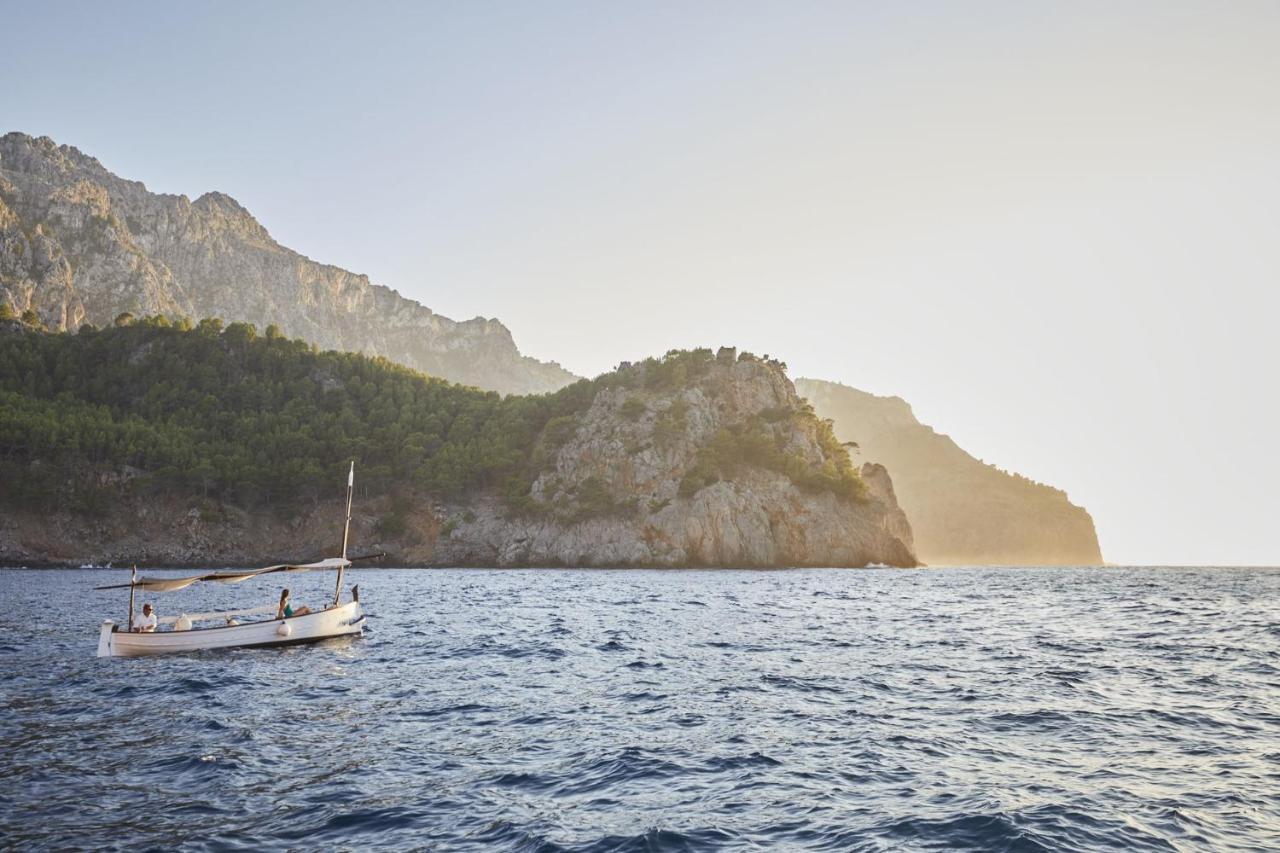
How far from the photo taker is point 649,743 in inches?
721

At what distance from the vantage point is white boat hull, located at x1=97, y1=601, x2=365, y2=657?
32906mm

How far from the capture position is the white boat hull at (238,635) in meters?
32.9

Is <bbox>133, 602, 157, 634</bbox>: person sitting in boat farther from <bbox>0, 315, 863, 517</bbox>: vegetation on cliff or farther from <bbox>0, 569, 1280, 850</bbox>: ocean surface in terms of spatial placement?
<bbox>0, 315, 863, 517</bbox>: vegetation on cliff

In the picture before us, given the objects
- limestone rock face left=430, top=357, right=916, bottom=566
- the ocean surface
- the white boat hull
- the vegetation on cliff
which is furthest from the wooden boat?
the vegetation on cliff

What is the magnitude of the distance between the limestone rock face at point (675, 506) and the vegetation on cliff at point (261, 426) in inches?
80.7

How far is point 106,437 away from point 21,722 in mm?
141068

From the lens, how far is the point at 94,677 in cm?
2745

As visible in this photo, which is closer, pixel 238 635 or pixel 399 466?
pixel 238 635

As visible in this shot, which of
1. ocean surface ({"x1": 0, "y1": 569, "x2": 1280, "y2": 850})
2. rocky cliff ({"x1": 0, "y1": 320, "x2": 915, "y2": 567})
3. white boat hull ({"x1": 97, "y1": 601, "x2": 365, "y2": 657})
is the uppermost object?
rocky cliff ({"x1": 0, "y1": 320, "x2": 915, "y2": 567})

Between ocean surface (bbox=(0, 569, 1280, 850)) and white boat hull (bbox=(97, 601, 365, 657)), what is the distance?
0.77m

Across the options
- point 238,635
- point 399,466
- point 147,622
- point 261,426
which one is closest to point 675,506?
point 399,466

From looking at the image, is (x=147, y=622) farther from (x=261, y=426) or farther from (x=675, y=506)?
(x=261, y=426)

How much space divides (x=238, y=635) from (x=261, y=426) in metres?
142

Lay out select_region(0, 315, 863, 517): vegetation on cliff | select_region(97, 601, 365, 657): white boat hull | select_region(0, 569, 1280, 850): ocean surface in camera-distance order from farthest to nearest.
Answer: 1. select_region(0, 315, 863, 517): vegetation on cliff
2. select_region(97, 601, 365, 657): white boat hull
3. select_region(0, 569, 1280, 850): ocean surface
